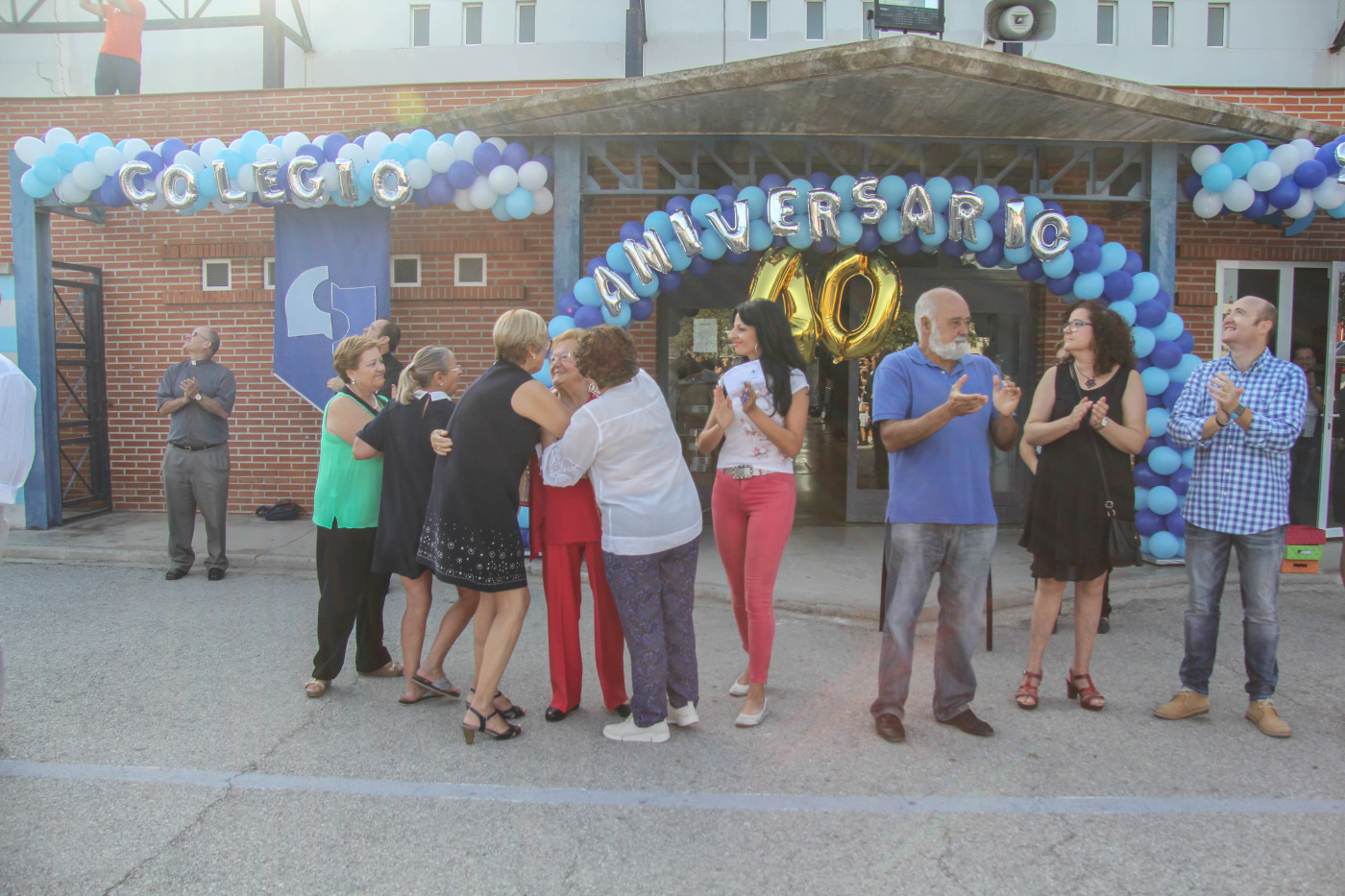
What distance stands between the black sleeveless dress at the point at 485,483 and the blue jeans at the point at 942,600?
63.1 inches

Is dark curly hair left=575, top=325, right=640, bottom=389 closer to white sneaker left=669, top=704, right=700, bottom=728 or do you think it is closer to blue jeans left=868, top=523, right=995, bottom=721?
blue jeans left=868, top=523, right=995, bottom=721

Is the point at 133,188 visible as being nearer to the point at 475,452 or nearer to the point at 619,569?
the point at 475,452

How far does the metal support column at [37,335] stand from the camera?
8.30 metres

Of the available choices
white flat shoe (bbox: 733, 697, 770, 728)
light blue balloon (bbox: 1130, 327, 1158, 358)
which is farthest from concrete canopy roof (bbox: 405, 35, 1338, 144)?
white flat shoe (bbox: 733, 697, 770, 728)

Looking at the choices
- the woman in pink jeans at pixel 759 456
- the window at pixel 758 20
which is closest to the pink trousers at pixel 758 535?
the woman in pink jeans at pixel 759 456

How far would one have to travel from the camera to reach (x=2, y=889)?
274cm

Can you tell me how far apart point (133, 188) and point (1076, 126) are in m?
7.52

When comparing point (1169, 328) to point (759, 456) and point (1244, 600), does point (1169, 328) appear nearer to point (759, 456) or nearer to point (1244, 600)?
point (1244, 600)

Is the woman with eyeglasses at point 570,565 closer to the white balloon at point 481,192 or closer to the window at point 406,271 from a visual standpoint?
the white balloon at point 481,192

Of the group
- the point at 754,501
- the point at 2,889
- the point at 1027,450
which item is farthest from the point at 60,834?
the point at 1027,450

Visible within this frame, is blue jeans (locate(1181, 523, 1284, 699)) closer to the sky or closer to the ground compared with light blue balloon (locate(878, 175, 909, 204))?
closer to the ground

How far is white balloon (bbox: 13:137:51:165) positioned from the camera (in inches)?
305

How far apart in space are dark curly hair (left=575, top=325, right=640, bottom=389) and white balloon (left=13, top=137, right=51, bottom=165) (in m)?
6.65

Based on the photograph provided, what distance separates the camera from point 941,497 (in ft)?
12.6
